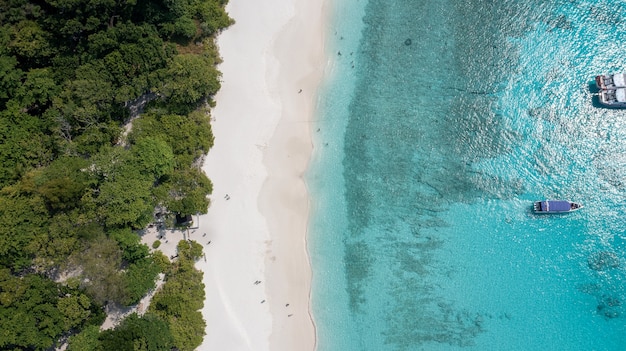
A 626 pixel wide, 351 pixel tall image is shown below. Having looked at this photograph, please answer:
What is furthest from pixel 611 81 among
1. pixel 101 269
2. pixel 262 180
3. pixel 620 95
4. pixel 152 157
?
pixel 101 269

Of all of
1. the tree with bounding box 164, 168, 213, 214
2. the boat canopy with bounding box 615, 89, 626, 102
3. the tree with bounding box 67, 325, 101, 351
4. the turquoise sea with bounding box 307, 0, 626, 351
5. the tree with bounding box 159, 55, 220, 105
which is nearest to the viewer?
the tree with bounding box 67, 325, 101, 351

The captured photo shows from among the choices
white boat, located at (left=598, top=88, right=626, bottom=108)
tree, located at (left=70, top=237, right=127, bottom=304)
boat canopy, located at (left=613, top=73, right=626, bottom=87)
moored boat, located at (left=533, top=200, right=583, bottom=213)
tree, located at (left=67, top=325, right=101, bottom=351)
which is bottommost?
tree, located at (left=67, top=325, right=101, bottom=351)

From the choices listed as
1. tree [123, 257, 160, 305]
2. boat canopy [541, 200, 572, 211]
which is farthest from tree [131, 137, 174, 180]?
boat canopy [541, 200, 572, 211]

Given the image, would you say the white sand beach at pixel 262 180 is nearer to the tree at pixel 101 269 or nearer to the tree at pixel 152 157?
the tree at pixel 152 157

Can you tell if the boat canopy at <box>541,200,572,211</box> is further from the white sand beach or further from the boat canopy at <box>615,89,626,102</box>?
the white sand beach

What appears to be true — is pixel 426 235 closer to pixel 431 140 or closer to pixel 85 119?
pixel 431 140

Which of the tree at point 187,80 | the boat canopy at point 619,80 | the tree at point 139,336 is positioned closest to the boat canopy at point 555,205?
the boat canopy at point 619,80

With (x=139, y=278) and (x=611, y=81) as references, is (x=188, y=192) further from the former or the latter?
(x=611, y=81)
